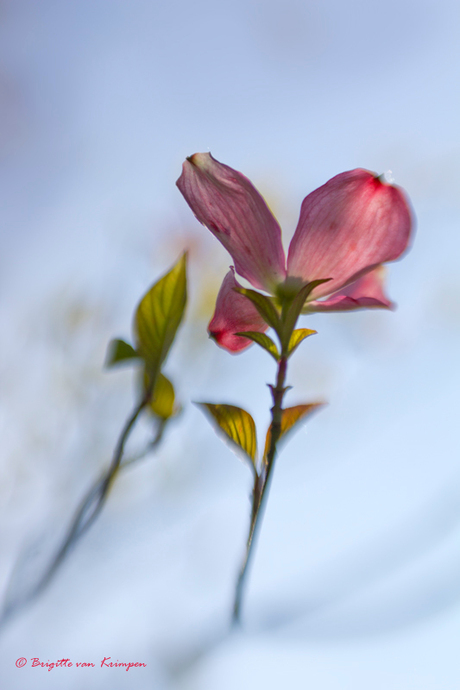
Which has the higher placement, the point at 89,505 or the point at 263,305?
the point at 263,305

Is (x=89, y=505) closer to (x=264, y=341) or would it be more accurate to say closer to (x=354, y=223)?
(x=264, y=341)

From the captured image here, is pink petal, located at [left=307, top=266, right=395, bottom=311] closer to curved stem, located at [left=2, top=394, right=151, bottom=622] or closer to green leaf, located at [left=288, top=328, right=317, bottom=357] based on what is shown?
green leaf, located at [left=288, top=328, right=317, bottom=357]

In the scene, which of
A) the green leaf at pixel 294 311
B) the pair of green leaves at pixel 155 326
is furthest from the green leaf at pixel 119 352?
the green leaf at pixel 294 311

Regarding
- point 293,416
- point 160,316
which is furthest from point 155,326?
point 293,416

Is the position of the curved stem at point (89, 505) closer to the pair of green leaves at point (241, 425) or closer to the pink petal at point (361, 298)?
the pair of green leaves at point (241, 425)

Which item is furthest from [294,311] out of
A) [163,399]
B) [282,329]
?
[163,399]
